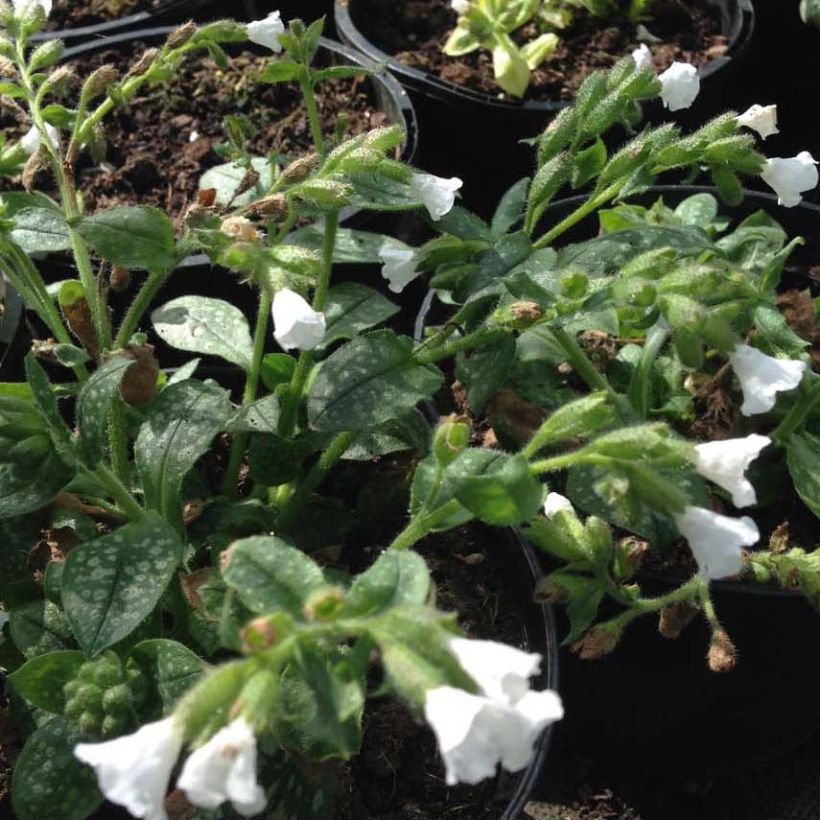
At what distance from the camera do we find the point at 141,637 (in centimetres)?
103

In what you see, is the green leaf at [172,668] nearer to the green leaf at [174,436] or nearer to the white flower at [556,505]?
the green leaf at [174,436]

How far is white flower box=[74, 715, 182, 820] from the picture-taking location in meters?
0.67

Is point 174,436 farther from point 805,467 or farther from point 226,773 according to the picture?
point 805,467

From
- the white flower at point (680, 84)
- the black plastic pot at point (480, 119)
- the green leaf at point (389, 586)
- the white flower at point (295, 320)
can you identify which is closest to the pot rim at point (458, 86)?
the black plastic pot at point (480, 119)

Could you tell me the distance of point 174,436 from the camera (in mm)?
1051

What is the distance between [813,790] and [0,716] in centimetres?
122

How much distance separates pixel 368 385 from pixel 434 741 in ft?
1.38

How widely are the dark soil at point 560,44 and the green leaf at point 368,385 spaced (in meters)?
1.17

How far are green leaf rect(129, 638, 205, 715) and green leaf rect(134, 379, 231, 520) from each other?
160 millimetres

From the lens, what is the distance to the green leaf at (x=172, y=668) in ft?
2.92

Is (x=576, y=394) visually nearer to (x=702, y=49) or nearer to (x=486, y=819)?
(x=486, y=819)

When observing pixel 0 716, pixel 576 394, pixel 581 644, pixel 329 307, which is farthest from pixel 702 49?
pixel 0 716

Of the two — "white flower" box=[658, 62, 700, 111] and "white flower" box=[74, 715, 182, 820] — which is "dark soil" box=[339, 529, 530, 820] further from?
"white flower" box=[658, 62, 700, 111]

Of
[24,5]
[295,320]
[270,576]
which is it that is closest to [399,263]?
[295,320]
